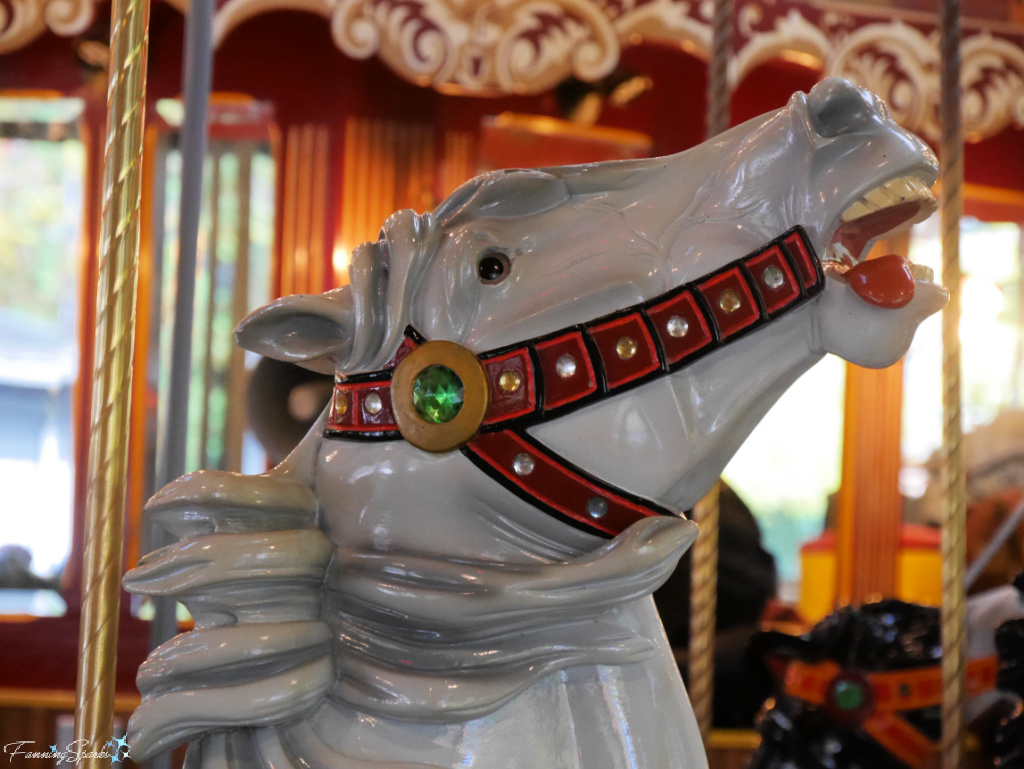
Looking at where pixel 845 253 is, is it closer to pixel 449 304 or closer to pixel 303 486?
pixel 449 304

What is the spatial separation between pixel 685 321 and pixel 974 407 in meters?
4.93

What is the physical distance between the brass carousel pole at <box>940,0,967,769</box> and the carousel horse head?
41cm

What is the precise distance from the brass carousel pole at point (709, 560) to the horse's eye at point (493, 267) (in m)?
0.50

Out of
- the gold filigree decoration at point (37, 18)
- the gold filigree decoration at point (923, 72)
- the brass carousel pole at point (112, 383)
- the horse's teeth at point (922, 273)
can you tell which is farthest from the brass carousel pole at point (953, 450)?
the gold filigree decoration at point (37, 18)

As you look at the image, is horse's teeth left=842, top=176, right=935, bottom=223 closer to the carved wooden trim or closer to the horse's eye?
the horse's eye

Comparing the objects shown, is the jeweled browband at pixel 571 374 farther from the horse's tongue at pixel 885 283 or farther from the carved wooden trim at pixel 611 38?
the carved wooden trim at pixel 611 38

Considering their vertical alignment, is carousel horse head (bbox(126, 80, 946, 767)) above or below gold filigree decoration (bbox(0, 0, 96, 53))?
below

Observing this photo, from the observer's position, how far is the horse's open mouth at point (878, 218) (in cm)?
52

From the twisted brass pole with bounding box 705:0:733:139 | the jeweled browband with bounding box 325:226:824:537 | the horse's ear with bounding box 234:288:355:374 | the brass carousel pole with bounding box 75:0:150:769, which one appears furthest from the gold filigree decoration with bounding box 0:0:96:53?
the jeweled browband with bounding box 325:226:824:537

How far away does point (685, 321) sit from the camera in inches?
20.5

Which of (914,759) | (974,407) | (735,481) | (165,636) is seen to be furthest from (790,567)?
(165,636)

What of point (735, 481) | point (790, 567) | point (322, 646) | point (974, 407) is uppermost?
point (322, 646)

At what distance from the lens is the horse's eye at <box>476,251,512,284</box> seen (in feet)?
1.77

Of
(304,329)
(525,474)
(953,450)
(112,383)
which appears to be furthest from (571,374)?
(953,450)
